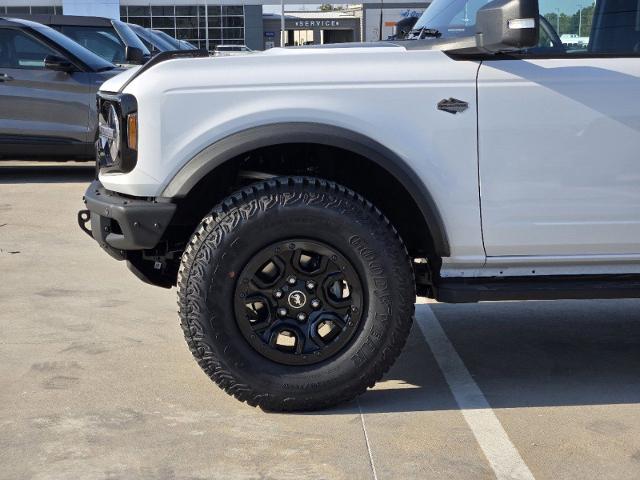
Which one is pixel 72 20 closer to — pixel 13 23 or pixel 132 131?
pixel 13 23

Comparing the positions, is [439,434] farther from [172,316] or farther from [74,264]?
[74,264]

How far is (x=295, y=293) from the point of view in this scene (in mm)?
4230

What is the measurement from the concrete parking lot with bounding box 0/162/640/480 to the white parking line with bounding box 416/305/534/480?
1 centimetres

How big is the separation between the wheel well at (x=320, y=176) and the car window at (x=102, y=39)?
34.0ft

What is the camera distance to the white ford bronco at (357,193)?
4156mm

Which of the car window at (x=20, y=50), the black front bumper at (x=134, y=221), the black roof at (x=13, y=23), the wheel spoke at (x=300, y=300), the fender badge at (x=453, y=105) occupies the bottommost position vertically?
the wheel spoke at (x=300, y=300)

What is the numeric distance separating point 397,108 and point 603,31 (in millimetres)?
996

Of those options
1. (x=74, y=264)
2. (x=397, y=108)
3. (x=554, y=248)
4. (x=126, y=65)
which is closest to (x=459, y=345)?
(x=554, y=248)

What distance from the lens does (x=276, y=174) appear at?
182 inches

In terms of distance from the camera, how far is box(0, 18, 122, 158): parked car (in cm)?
1143

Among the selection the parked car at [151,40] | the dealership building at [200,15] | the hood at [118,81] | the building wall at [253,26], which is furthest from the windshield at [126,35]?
the building wall at [253,26]

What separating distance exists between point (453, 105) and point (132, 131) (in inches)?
52.0

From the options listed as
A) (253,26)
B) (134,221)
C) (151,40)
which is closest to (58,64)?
(151,40)

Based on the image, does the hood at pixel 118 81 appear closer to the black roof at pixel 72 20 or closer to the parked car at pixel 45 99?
the parked car at pixel 45 99
